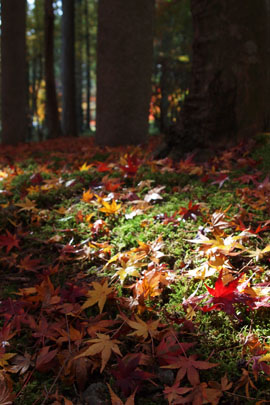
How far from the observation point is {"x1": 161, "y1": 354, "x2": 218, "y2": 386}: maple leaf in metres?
1.22

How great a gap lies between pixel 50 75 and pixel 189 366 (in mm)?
9842

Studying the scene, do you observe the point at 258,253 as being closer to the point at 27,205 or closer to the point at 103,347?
the point at 103,347

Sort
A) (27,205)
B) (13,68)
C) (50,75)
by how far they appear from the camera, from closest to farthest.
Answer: (27,205) → (13,68) → (50,75)

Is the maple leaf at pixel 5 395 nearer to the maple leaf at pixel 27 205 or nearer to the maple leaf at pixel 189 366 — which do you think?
the maple leaf at pixel 189 366

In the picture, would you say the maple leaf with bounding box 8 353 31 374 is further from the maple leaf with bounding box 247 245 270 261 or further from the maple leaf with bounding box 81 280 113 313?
the maple leaf with bounding box 247 245 270 261

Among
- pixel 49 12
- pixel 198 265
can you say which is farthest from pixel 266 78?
pixel 49 12

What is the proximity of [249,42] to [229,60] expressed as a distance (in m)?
0.28

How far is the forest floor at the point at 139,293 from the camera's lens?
4.16ft

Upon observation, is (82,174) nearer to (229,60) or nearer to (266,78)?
(229,60)

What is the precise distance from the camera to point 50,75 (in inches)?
384

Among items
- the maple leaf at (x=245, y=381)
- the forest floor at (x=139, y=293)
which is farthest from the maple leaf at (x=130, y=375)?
the maple leaf at (x=245, y=381)

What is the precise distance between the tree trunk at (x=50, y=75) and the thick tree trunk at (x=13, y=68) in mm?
1625

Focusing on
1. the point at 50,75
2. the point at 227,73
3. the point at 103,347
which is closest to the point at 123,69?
the point at 227,73

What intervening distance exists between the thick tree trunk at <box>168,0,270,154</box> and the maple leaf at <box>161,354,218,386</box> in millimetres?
2496
